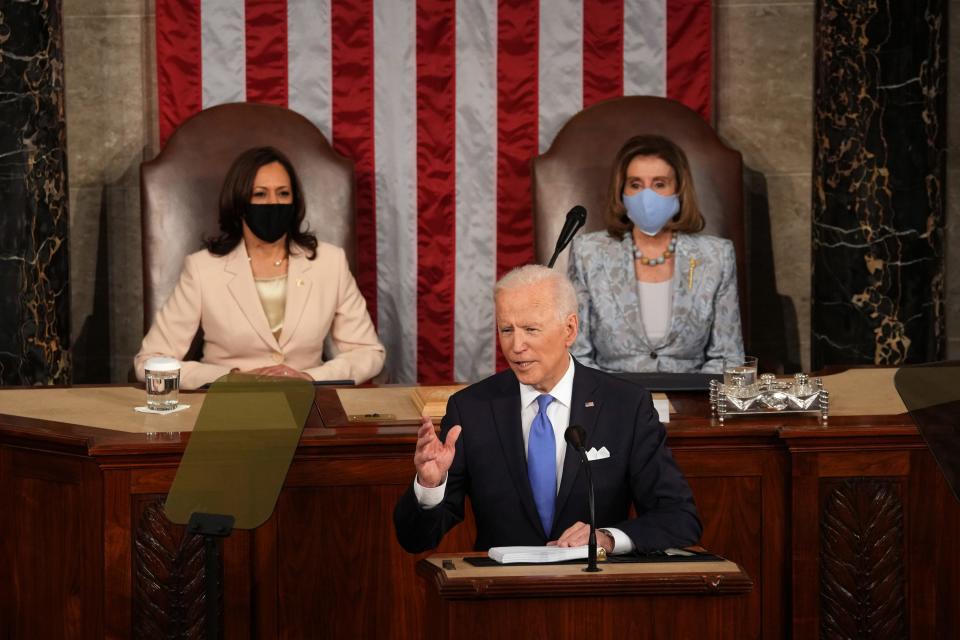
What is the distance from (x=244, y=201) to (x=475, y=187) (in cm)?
124

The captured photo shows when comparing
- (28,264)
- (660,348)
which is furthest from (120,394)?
(660,348)

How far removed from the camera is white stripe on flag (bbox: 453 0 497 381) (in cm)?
591

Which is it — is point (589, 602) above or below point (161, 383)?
below

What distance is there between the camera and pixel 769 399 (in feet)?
12.4

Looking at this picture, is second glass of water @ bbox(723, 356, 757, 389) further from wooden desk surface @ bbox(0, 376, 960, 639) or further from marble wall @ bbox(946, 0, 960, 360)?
marble wall @ bbox(946, 0, 960, 360)

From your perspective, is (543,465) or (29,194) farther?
(29,194)

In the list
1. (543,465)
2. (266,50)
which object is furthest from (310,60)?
(543,465)

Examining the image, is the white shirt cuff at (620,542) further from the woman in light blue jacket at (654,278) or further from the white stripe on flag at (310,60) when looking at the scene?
the white stripe on flag at (310,60)

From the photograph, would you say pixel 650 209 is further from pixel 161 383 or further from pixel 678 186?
pixel 161 383

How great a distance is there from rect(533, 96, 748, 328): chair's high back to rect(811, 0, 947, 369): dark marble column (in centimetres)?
40

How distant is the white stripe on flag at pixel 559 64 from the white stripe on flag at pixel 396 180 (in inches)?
21.4

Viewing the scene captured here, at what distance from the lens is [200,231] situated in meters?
5.47

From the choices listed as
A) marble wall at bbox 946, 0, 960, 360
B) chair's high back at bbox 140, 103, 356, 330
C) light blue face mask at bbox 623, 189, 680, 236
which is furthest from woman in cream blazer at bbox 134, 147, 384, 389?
marble wall at bbox 946, 0, 960, 360

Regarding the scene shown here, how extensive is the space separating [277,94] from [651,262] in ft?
6.07
